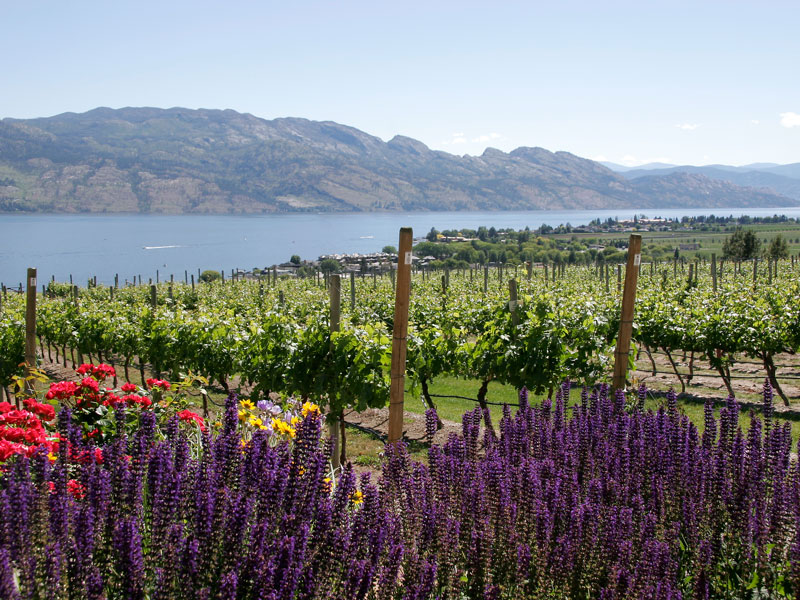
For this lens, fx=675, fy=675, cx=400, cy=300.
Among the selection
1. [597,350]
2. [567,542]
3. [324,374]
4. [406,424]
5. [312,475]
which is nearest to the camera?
[567,542]

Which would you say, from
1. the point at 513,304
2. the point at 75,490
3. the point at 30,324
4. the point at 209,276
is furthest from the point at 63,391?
the point at 209,276

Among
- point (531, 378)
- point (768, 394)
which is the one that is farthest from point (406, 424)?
point (768, 394)

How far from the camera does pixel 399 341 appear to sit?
17.4 ft

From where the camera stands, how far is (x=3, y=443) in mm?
3801

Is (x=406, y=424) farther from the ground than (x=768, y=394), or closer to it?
closer to it

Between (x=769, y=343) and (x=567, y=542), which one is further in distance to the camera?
(x=769, y=343)

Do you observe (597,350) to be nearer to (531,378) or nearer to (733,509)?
(531,378)

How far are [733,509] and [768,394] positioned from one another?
0.90m

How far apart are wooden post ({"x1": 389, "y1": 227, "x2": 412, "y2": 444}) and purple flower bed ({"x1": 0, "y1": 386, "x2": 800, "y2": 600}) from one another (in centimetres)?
132

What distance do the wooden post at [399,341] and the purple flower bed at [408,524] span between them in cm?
132

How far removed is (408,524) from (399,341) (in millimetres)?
2230

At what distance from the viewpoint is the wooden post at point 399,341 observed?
512 cm

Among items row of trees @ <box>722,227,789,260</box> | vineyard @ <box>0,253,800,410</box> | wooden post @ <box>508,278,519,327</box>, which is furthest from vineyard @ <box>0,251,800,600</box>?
row of trees @ <box>722,227,789,260</box>

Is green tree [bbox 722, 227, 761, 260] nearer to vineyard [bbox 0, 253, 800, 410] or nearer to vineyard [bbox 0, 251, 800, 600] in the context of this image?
vineyard [bbox 0, 253, 800, 410]
